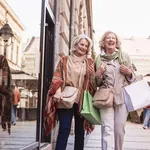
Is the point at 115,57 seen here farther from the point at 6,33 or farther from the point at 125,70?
the point at 6,33

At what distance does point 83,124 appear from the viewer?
4520 millimetres

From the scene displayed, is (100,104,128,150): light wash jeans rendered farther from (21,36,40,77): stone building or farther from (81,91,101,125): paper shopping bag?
(21,36,40,77): stone building

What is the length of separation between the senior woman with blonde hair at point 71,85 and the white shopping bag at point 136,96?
41cm

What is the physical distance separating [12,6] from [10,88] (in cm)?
83

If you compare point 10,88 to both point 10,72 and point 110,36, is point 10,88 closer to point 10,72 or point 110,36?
point 10,72

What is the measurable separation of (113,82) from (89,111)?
1.48ft

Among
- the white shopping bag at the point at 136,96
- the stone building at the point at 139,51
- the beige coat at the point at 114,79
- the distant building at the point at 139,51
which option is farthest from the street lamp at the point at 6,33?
the distant building at the point at 139,51

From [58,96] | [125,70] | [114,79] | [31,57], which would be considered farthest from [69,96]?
[31,57]

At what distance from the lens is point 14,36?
4090 mm

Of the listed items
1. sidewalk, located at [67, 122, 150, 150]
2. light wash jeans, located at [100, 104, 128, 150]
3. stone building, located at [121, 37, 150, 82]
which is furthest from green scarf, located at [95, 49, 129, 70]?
stone building, located at [121, 37, 150, 82]

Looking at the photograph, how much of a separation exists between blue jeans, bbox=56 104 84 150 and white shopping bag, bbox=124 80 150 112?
0.57m

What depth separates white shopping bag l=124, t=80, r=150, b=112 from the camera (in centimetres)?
448

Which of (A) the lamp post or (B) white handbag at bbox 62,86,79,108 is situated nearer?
(A) the lamp post

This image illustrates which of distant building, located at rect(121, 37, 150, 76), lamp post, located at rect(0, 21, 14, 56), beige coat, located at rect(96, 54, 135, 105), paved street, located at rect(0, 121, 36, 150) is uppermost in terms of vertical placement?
distant building, located at rect(121, 37, 150, 76)
